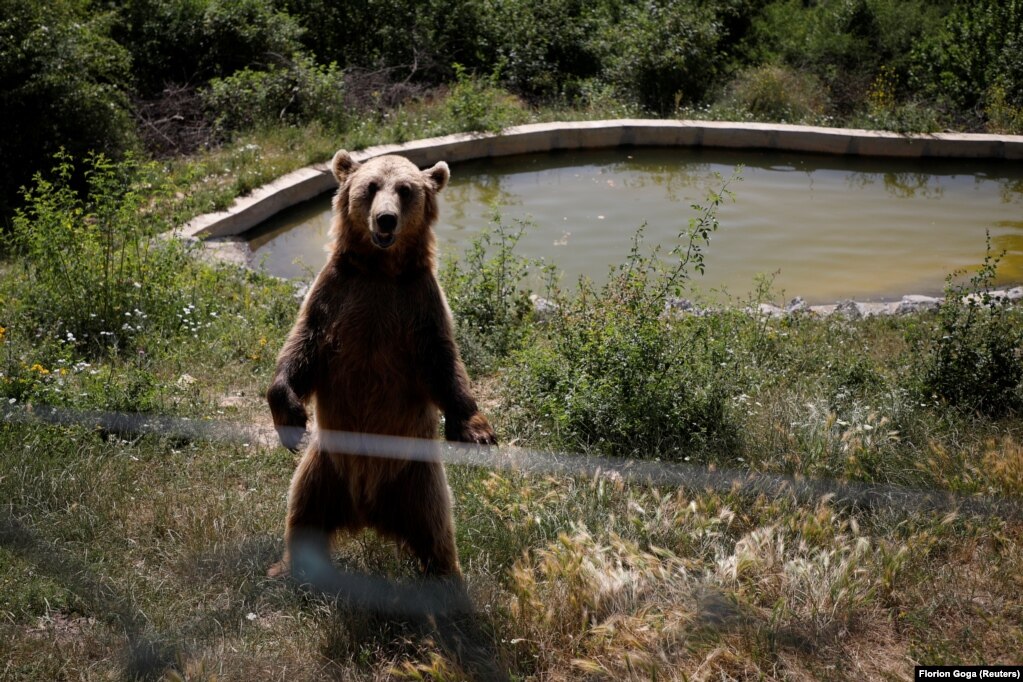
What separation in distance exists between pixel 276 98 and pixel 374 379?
28.9 ft

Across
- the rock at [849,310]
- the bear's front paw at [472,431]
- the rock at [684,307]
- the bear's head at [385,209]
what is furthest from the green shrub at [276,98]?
the bear's front paw at [472,431]

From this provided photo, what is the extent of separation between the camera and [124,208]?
668 centimetres

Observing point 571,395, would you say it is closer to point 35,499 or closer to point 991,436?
point 991,436

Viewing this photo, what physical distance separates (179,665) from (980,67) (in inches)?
547

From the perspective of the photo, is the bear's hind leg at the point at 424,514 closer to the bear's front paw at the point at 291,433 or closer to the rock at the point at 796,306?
the bear's front paw at the point at 291,433

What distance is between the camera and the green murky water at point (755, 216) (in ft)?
31.6

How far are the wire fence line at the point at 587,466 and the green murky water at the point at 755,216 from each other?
11.0 feet

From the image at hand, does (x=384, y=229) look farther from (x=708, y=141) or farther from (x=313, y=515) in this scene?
(x=708, y=141)

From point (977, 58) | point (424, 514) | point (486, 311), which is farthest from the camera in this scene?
point (977, 58)

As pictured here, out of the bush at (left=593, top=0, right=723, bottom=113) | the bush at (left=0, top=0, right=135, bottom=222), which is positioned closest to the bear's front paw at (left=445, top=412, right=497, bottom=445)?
the bush at (left=0, top=0, right=135, bottom=222)

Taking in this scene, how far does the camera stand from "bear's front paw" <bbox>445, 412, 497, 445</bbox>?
387 centimetres

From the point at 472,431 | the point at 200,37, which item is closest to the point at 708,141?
the point at 200,37

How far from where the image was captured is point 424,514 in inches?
166

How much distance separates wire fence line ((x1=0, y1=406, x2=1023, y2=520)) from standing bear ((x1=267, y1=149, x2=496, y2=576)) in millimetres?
90
